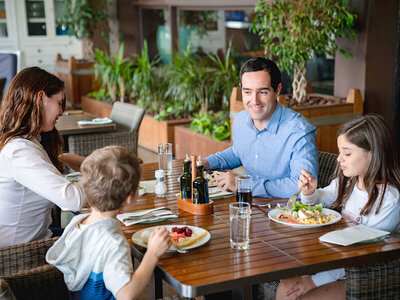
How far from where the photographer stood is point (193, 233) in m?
2.14

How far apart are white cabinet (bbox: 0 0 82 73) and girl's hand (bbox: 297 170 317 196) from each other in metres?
8.76

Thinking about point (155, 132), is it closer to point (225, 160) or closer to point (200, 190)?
point (225, 160)

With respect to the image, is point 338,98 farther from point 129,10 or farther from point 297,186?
point 129,10

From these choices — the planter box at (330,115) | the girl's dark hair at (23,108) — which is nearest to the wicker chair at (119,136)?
the planter box at (330,115)

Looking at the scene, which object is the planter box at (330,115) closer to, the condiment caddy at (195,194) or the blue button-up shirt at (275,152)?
the blue button-up shirt at (275,152)

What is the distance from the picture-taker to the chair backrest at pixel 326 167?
10.2 feet

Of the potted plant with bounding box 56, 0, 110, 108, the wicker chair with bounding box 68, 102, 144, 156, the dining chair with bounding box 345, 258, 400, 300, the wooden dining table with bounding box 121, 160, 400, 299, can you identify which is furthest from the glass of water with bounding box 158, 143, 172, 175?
the potted plant with bounding box 56, 0, 110, 108

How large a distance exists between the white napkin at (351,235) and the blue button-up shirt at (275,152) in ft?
1.79

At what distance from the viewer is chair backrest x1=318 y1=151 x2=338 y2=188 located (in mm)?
3100

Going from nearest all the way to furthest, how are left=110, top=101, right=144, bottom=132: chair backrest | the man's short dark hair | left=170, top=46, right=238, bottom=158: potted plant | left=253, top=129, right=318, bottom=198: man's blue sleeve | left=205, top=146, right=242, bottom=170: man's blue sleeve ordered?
left=253, top=129, right=318, bottom=198: man's blue sleeve < the man's short dark hair < left=205, top=146, right=242, bottom=170: man's blue sleeve < left=110, top=101, right=144, bottom=132: chair backrest < left=170, top=46, right=238, bottom=158: potted plant

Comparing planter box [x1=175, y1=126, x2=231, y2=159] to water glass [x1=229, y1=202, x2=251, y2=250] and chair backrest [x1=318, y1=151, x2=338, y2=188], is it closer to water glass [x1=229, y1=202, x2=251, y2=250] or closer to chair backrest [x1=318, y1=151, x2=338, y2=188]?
chair backrest [x1=318, y1=151, x2=338, y2=188]

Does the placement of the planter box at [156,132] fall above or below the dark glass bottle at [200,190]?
below

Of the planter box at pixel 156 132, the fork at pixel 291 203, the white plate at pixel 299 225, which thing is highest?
the fork at pixel 291 203

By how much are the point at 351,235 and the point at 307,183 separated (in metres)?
0.43
